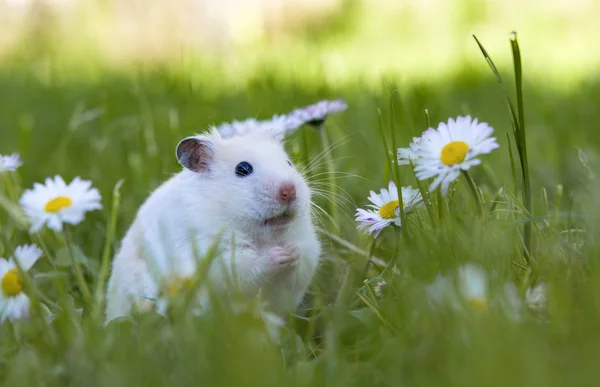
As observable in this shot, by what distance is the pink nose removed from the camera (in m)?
2.54

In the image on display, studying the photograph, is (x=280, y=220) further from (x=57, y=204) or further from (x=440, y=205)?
(x=57, y=204)

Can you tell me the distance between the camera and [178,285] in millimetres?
1946

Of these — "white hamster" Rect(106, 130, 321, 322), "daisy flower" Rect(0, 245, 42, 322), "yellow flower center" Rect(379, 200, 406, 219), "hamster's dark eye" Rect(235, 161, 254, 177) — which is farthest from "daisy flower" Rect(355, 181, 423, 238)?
"daisy flower" Rect(0, 245, 42, 322)

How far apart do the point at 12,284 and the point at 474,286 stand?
46.3 inches

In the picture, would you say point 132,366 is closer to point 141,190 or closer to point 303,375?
point 303,375

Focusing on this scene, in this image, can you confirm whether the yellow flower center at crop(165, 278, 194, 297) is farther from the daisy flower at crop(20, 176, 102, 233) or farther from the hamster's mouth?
the hamster's mouth

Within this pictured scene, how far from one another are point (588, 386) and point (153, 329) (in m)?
0.99

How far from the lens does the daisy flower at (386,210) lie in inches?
86.1

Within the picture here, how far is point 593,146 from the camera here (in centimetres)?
401

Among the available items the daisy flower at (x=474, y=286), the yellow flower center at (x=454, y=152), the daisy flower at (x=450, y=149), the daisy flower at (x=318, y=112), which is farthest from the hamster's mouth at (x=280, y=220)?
the daisy flower at (x=474, y=286)

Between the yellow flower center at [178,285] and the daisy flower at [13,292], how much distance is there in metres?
0.39

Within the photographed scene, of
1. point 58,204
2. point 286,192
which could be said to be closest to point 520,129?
point 286,192

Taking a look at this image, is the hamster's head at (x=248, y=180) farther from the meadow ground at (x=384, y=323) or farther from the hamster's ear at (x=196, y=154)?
the meadow ground at (x=384, y=323)

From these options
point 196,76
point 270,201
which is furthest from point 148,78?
point 270,201
